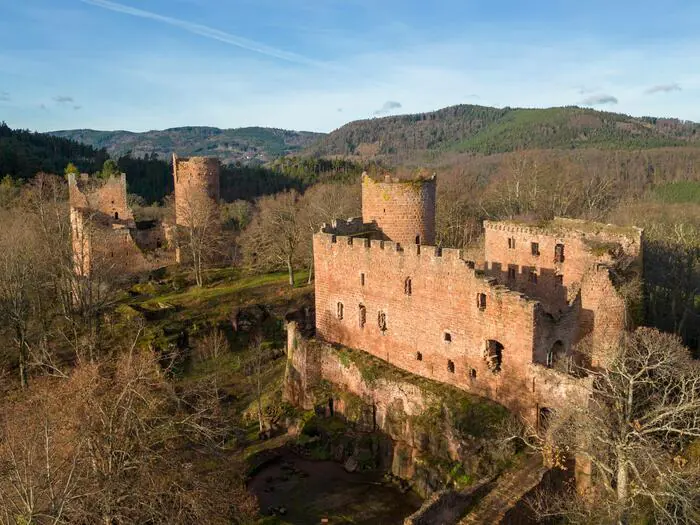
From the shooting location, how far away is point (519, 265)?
1119 inches

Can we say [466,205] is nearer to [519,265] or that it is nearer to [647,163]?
[519,265]

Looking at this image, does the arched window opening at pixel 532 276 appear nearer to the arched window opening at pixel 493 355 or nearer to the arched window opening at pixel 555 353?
the arched window opening at pixel 555 353

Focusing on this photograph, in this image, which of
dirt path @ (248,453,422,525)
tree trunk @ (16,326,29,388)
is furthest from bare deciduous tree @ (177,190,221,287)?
dirt path @ (248,453,422,525)

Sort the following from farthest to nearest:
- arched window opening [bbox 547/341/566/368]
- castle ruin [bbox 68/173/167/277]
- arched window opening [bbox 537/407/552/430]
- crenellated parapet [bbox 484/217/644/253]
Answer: castle ruin [bbox 68/173/167/277] < crenellated parapet [bbox 484/217/644/253] < arched window opening [bbox 547/341/566/368] < arched window opening [bbox 537/407/552/430]

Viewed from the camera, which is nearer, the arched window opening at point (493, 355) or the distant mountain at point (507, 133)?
the arched window opening at point (493, 355)

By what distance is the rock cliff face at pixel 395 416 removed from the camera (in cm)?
1953

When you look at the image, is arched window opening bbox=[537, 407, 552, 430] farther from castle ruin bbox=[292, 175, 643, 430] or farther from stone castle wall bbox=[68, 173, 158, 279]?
stone castle wall bbox=[68, 173, 158, 279]

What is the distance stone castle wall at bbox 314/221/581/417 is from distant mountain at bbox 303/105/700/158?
→ 115084 millimetres

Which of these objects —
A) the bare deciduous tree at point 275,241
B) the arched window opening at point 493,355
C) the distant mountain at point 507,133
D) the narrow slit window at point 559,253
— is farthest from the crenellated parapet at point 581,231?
the distant mountain at point 507,133

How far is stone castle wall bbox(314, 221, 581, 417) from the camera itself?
64.4 ft

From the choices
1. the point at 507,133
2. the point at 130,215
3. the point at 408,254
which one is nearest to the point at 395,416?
the point at 408,254

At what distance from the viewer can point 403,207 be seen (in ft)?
84.8

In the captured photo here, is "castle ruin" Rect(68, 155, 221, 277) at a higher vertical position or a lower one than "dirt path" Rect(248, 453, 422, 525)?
higher

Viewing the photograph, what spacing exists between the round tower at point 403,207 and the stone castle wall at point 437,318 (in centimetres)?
143
